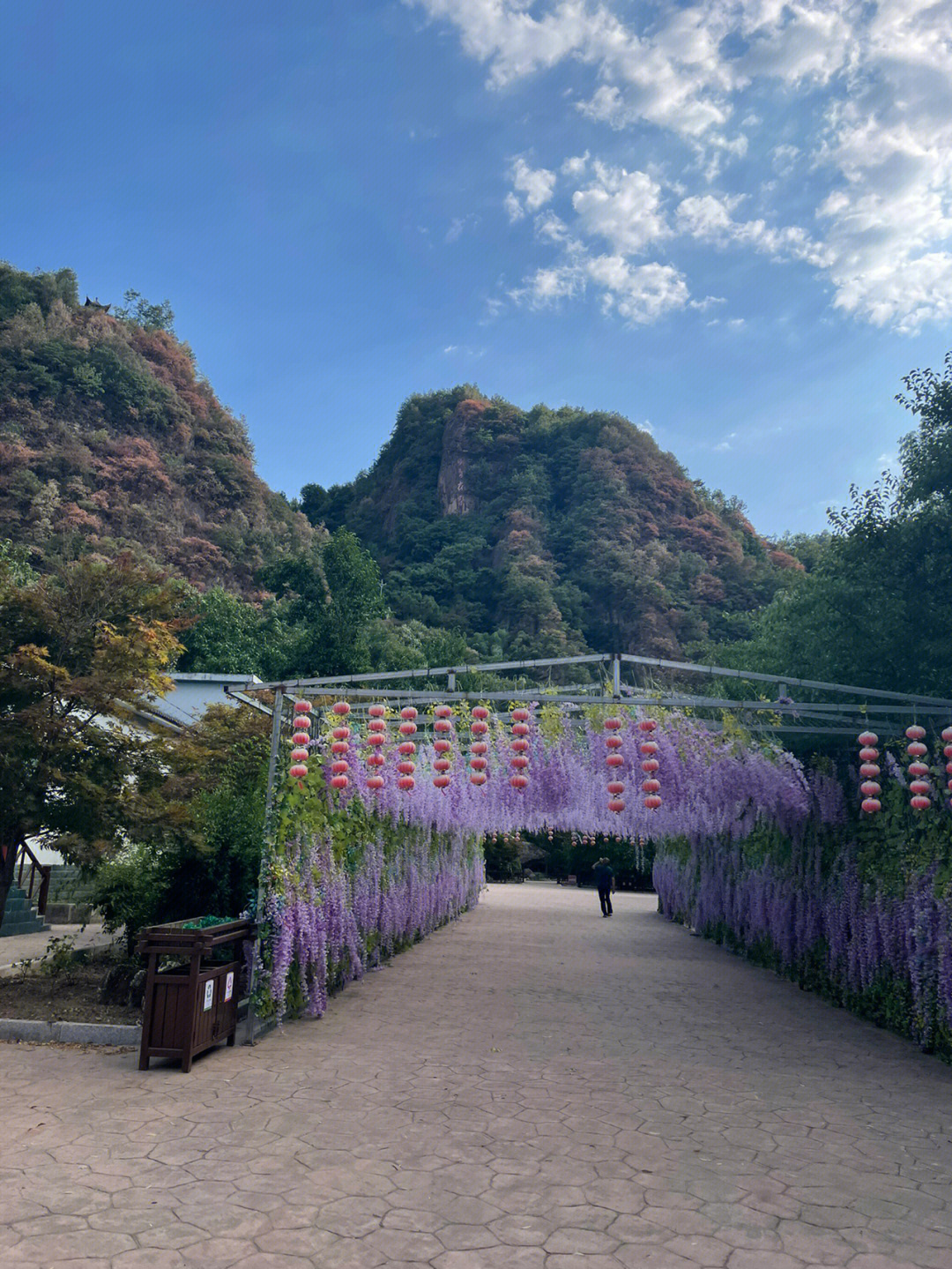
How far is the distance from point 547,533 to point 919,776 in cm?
5337

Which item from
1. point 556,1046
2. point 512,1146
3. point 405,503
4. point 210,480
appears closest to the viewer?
point 512,1146

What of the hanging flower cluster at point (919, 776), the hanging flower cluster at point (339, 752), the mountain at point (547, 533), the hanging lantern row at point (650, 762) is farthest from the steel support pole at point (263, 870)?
the mountain at point (547, 533)

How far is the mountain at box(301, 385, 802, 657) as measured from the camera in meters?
50.7

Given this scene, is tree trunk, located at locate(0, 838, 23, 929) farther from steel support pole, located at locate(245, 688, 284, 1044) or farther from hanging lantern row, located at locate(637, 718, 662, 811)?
hanging lantern row, located at locate(637, 718, 662, 811)

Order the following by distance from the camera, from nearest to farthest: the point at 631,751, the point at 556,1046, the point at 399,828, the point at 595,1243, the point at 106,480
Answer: the point at 595,1243, the point at 556,1046, the point at 631,751, the point at 399,828, the point at 106,480

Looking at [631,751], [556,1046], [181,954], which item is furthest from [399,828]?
[181,954]

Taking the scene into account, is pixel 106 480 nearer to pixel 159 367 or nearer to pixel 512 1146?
pixel 159 367

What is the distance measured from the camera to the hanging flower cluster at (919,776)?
24.0 feet

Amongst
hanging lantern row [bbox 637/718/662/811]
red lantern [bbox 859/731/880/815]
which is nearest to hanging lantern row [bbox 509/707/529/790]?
hanging lantern row [bbox 637/718/662/811]

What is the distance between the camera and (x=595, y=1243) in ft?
11.5

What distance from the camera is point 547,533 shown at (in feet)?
198

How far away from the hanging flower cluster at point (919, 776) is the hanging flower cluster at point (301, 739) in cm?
531

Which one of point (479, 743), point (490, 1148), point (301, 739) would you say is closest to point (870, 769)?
point (479, 743)

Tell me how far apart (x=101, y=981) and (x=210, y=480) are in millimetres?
44991
